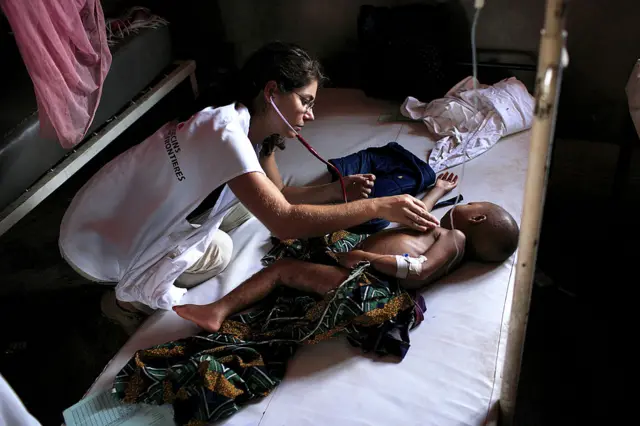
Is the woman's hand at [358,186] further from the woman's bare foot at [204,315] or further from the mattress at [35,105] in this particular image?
the mattress at [35,105]

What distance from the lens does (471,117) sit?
7.32ft

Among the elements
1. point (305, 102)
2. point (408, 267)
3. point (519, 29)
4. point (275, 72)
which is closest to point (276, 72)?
point (275, 72)

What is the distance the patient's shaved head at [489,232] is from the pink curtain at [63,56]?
1.22m

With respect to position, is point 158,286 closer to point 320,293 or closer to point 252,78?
point 320,293

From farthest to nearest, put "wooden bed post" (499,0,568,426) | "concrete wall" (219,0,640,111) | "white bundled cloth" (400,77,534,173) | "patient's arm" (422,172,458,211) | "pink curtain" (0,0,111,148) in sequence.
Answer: "concrete wall" (219,0,640,111)
"white bundled cloth" (400,77,534,173)
"patient's arm" (422,172,458,211)
"pink curtain" (0,0,111,148)
"wooden bed post" (499,0,568,426)

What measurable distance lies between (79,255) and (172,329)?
34 cm

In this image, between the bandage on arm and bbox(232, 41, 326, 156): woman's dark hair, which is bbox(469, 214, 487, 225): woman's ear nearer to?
the bandage on arm

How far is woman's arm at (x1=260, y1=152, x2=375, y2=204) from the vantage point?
1.80 meters

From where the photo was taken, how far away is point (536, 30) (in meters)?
2.43

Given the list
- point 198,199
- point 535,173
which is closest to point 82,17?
point 198,199

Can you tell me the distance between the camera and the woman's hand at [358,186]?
179 cm

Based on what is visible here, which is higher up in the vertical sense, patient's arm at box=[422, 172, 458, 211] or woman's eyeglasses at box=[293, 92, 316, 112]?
woman's eyeglasses at box=[293, 92, 316, 112]

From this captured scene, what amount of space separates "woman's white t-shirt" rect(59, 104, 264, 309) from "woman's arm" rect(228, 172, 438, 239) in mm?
101

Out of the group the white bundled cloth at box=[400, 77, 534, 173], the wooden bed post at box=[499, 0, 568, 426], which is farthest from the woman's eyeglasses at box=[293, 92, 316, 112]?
the wooden bed post at box=[499, 0, 568, 426]
